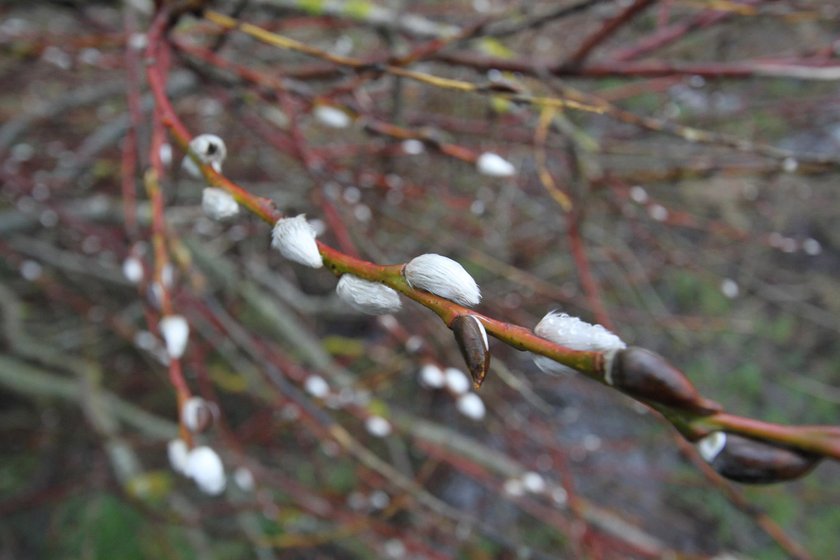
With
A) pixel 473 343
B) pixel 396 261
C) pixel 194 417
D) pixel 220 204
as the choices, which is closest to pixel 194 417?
pixel 194 417

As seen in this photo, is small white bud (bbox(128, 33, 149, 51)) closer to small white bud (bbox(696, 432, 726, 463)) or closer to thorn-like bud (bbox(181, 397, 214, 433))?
thorn-like bud (bbox(181, 397, 214, 433))

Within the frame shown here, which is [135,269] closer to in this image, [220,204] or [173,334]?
[173,334]

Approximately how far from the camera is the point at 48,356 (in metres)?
1.69

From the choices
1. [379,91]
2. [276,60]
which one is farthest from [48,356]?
[379,91]

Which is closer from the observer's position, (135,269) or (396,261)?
(135,269)

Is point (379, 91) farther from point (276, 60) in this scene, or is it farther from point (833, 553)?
point (833, 553)

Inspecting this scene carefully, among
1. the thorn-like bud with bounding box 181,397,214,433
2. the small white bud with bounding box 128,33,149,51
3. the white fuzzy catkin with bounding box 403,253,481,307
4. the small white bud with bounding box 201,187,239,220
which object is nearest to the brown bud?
the thorn-like bud with bounding box 181,397,214,433

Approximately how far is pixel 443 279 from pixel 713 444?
0.43ft

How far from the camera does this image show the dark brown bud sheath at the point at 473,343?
26 centimetres

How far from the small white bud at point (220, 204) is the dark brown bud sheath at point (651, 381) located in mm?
239

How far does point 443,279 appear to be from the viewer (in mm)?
281

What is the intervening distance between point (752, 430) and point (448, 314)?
0.13 meters

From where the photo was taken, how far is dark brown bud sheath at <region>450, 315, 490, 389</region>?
260 millimetres

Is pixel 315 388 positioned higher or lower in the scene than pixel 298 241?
lower
